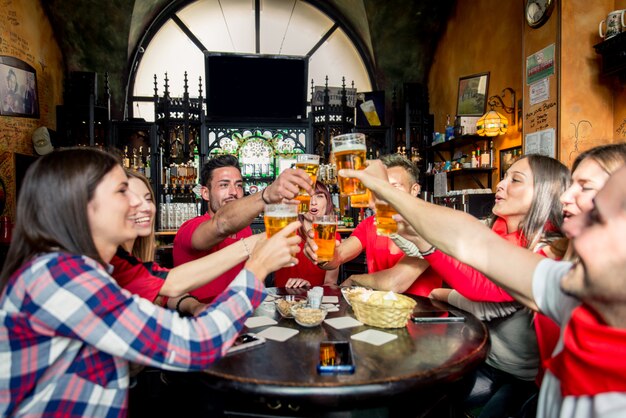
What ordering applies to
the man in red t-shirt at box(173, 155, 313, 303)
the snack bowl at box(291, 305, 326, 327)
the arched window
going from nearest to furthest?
1. the snack bowl at box(291, 305, 326, 327)
2. the man in red t-shirt at box(173, 155, 313, 303)
3. the arched window

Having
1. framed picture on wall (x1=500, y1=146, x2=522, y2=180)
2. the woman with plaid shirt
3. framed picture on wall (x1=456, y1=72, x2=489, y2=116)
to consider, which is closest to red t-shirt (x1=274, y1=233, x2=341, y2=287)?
the woman with plaid shirt

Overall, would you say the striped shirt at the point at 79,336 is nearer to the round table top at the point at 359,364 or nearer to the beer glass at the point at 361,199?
the round table top at the point at 359,364

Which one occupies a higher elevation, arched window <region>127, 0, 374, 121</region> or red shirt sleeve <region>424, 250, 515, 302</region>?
arched window <region>127, 0, 374, 121</region>

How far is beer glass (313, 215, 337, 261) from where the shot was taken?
1.58 meters

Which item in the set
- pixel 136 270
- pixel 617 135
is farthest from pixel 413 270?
pixel 617 135

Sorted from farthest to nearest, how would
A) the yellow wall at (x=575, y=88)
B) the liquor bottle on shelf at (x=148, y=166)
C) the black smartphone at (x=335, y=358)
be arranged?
the liquor bottle on shelf at (x=148, y=166), the yellow wall at (x=575, y=88), the black smartphone at (x=335, y=358)

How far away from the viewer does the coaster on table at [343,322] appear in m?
1.56

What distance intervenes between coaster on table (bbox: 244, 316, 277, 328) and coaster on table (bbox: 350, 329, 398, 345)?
1.23ft

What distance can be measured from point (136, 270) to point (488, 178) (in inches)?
199

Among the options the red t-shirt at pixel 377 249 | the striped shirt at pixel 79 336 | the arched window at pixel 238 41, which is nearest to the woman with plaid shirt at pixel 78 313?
the striped shirt at pixel 79 336

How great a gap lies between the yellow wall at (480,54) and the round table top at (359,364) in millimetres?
4180

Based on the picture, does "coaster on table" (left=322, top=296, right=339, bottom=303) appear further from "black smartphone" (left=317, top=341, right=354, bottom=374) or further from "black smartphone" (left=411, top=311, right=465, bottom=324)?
"black smartphone" (left=317, top=341, right=354, bottom=374)

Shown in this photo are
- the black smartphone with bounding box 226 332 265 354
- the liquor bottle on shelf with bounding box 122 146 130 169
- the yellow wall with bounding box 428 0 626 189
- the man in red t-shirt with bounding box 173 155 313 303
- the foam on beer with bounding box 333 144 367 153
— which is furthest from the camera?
the liquor bottle on shelf with bounding box 122 146 130 169

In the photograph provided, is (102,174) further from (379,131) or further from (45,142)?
(379,131)
